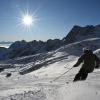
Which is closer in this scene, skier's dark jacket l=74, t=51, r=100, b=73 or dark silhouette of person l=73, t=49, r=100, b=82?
dark silhouette of person l=73, t=49, r=100, b=82

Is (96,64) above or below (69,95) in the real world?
above

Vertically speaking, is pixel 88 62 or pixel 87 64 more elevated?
pixel 88 62

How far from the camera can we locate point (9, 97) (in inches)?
335

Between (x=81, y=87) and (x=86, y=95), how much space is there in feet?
3.89

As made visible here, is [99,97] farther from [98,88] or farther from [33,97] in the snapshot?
[33,97]

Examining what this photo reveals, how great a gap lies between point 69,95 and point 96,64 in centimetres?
511

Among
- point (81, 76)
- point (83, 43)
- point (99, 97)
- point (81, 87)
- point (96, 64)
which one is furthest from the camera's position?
point (83, 43)

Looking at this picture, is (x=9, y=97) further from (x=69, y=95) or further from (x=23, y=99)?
(x=69, y=95)

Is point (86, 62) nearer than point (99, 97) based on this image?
No

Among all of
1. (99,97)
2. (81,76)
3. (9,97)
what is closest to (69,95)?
(99,97)

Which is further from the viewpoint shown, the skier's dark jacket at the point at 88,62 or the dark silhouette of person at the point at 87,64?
the skier's dark jacket at the point at 88,62

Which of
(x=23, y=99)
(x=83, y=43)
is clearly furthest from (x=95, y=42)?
(x=23, y=99)

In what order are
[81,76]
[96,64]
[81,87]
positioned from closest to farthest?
[81,87]
[81,76]
[96,64]

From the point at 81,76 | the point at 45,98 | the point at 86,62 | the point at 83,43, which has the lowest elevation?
Result: the point at 45,98
